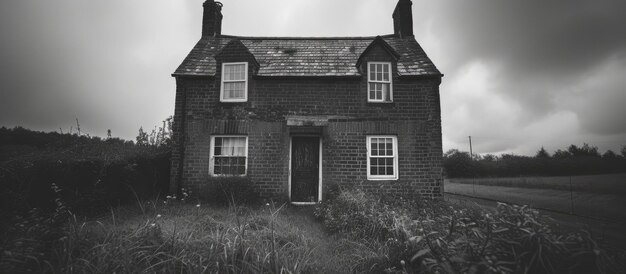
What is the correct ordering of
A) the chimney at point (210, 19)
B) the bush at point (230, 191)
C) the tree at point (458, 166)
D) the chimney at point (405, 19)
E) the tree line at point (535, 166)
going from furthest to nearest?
the tree at point (458, 166), the tree line at point (535, 166), the chimney at point (210, 19), the chimney at point (405, 19), the bush at point (230, 191)

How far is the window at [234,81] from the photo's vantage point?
434 inches

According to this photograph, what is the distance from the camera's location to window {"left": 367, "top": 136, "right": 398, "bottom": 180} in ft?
34.3

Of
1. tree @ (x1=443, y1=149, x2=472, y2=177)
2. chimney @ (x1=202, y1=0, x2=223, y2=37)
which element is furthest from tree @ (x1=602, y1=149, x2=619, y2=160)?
chimney @ (x1=202, y1=0, x2=223, y2=37)

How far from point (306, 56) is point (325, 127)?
3.63 m

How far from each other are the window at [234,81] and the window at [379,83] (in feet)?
17.1

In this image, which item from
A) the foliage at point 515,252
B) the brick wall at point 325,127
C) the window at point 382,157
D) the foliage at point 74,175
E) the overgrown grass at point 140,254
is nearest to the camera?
the foliage at point 515,252

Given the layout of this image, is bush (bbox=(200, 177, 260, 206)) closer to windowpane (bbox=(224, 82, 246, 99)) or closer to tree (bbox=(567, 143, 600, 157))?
windowpane (bbox=(224, 82, 246, 99))

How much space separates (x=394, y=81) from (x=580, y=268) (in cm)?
923

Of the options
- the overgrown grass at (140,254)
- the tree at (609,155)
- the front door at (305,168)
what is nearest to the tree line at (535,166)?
the tree at (609,155)

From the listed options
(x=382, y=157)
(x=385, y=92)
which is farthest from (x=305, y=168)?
(x=385, y=92)

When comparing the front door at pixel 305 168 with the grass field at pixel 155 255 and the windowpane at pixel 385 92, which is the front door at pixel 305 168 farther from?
the grass field at pixel 155 255

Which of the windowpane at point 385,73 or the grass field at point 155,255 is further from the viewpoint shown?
the windowpane at point 385,73

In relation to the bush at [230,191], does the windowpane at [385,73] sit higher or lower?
higher

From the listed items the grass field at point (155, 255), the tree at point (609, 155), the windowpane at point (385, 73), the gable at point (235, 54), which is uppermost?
the gable at point (235, 54)
